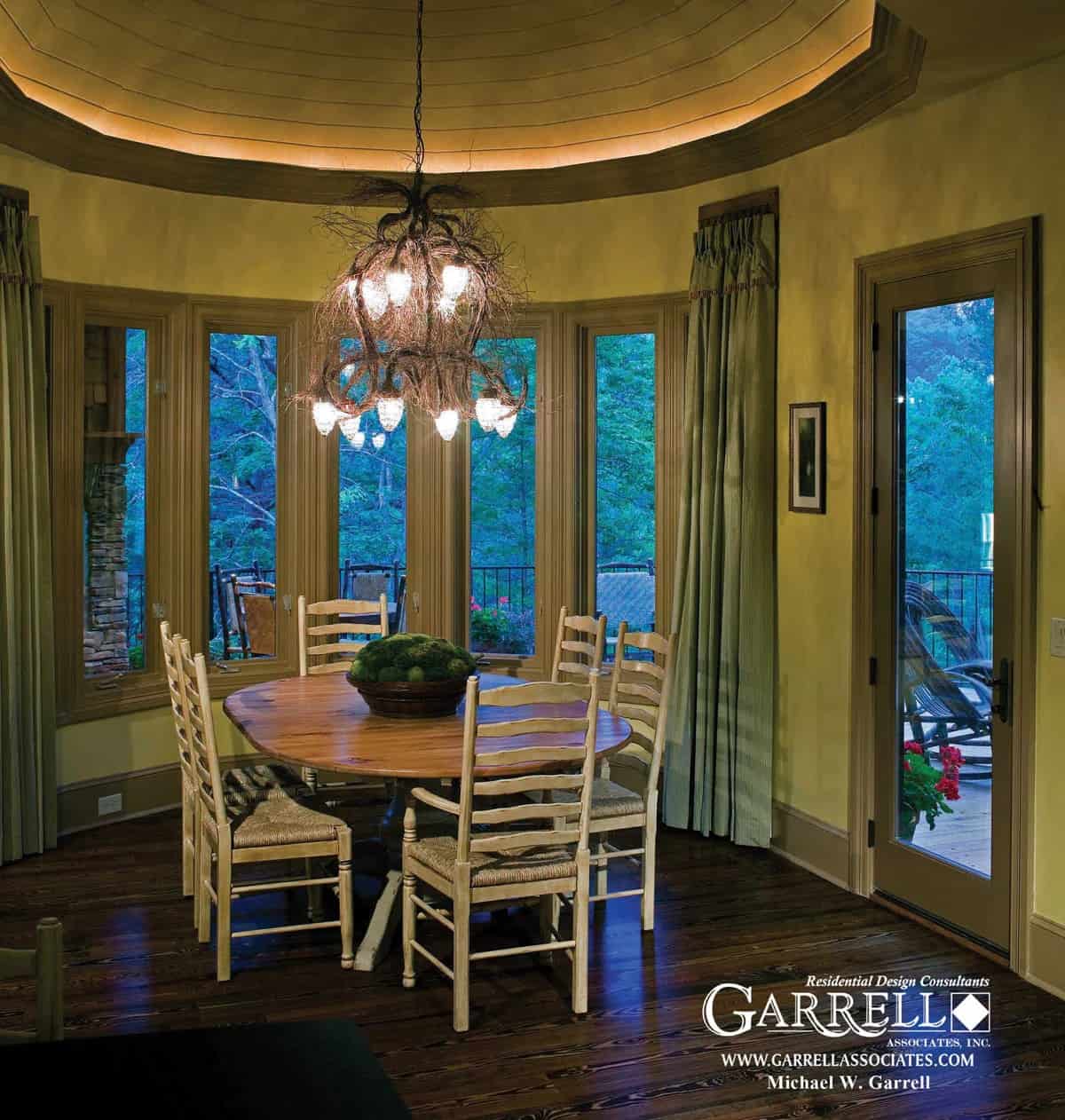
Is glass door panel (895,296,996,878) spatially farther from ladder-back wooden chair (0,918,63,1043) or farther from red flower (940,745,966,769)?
ladder-back wooden chair (0,918,63,1043)

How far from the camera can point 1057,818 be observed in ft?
12.6

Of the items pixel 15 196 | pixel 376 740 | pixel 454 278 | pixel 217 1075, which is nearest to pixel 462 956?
pixel 376 740

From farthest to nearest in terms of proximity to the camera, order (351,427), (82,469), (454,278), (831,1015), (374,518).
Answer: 1. (374,518)
2. (82,469)
3. (351,427)
4. (454,278)
5. (831,1015)

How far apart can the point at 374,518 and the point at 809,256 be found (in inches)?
102

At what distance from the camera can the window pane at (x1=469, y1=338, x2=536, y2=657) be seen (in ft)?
20.6

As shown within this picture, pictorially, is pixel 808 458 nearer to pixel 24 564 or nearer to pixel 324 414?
pixel 324 414

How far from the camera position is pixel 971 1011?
3660mm

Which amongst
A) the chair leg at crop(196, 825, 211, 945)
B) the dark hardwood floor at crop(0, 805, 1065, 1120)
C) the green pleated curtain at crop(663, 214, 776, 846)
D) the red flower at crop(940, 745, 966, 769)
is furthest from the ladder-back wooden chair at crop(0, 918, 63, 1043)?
the green pleated curtain at crop(663, 214, 776, 846)

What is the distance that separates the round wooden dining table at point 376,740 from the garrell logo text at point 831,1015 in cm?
87

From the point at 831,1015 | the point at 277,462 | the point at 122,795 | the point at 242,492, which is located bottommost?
the point at 831,1015

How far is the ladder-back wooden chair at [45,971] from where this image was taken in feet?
5.69

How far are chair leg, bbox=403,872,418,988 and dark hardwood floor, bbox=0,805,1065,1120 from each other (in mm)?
58

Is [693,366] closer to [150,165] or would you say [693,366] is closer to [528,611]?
[528,611]

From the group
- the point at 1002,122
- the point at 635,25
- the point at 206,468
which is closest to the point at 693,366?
the point at 635,25
